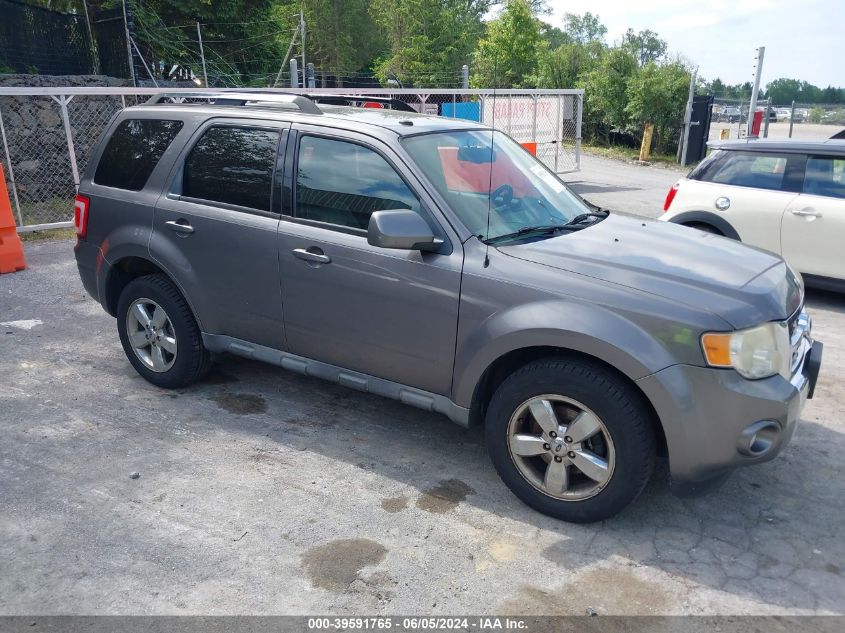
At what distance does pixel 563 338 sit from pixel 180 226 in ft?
8.58

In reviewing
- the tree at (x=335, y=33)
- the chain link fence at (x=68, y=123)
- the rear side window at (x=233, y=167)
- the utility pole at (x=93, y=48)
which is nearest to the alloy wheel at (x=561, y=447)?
the rear side window at (x=233, y=167)

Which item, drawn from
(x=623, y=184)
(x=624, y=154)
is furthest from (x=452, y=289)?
(x=624, y=154)

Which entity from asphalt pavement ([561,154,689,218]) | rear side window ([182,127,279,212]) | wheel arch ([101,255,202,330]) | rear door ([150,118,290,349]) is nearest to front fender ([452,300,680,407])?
rear door ([150,118,290,349])

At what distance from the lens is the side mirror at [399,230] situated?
350 cm

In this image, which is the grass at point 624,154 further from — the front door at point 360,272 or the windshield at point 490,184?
the front door at point 360,272

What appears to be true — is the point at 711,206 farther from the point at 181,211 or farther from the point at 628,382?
the point at 181,211

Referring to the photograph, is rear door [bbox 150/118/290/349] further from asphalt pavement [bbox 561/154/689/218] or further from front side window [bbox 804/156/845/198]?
asphalt pavement [bbox 561/154/689/218]

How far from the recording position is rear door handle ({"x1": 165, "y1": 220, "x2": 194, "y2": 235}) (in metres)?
4.52

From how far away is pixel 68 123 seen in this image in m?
10.4

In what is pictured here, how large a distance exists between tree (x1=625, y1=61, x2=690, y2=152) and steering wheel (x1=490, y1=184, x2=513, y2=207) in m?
21.5

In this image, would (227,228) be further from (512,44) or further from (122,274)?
(512,44)

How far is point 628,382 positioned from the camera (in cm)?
325

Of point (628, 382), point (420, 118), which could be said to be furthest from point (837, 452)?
point (420, 118)

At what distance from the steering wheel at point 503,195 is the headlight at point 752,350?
140cm
